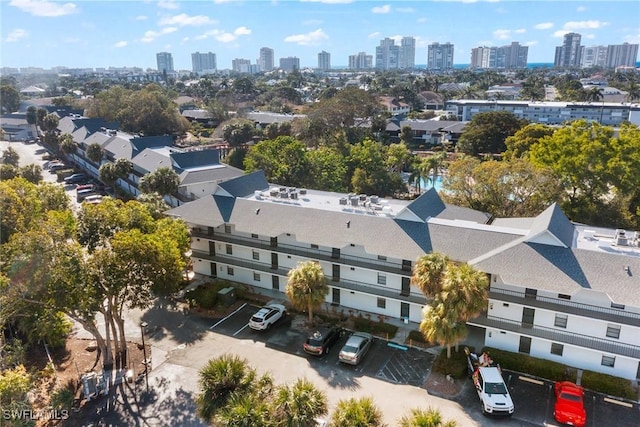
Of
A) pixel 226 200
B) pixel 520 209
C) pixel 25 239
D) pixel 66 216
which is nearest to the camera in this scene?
pixel 25 239

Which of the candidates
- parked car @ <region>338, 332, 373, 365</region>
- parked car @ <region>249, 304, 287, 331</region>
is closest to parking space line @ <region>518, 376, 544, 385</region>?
parked car @ <region>338, 332, 373, 365</region>

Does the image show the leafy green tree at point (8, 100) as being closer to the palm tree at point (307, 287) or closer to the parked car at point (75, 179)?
the parked car at point (75, 179)

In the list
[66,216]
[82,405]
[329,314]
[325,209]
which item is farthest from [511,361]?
Answer: [66,216]

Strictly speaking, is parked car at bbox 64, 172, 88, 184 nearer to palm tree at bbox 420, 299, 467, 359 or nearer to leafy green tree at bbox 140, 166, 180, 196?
leafy green tree at bbox 140, 166, 180, 196

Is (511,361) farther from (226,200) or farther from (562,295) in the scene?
(226,200)

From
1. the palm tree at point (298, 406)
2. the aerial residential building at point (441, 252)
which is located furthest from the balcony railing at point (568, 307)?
the palm tree at point (298, 406)

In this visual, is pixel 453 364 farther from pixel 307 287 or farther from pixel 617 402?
pixel 307 287

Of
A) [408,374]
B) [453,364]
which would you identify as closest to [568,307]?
[453,364]
